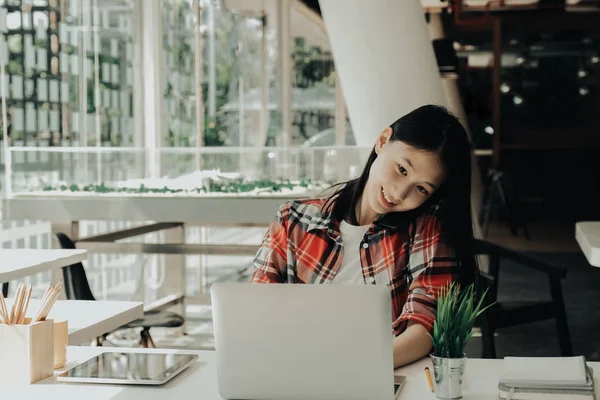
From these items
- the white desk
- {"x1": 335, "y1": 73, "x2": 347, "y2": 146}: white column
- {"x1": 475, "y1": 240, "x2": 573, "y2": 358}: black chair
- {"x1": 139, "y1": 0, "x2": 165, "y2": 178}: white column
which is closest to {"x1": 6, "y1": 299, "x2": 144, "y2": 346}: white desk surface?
{"x1": 475, "y1": 240, "x2": 573, "y2": 358}: black chair

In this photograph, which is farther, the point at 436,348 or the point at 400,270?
the point at 400,270

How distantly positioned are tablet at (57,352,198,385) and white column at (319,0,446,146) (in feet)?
10.9

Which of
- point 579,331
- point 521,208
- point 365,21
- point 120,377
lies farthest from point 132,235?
point 521,208

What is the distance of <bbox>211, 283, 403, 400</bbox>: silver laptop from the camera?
5.26 ft

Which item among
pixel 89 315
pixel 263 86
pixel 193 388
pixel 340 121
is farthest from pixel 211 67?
pixel 193 388

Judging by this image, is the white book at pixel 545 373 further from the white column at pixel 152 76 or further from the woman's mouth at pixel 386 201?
the white column at pixel 152 76

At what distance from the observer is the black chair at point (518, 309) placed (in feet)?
12.8

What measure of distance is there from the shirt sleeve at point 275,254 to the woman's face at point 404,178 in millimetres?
290

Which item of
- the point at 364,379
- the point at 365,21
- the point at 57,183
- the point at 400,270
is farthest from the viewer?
the point at 57,183

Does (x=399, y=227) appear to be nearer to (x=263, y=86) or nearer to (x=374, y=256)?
(x=374, y=256)

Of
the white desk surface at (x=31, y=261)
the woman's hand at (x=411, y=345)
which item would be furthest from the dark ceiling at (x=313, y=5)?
the woman's hand at (x=411, y=345)

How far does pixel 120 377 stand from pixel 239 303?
414 millimetres

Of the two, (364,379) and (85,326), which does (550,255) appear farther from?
(364,379)

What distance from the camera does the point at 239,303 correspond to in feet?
5.37
